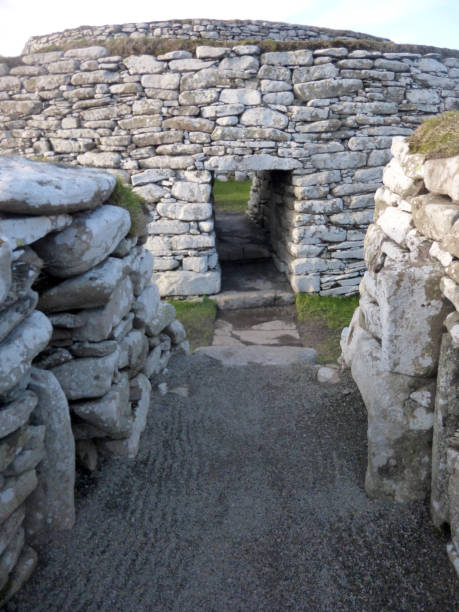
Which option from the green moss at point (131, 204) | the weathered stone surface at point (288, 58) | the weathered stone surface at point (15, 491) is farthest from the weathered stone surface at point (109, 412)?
the weathered stone surface at point (288, 58)

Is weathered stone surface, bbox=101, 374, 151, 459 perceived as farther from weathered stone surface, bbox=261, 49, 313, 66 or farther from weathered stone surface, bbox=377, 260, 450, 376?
weathered stone surface, bbox=261, 49, 313, 66

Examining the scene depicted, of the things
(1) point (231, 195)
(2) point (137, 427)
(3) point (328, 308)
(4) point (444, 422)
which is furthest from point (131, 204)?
(1) point (231, 195)

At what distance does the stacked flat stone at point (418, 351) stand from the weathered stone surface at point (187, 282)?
506cm

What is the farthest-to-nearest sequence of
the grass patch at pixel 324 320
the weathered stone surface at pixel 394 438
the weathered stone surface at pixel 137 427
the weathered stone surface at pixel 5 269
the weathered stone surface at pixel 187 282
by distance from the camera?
the weathered stone surface at pixel 187 282 < the grass patch at pixel 324 320 < the weathered stone surface at pixel 137 427 < the weathered stone surface at pixel 394 438 < the weathered stone surface at pixel 5 269

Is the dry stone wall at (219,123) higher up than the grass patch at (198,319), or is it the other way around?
the dry stone wall at (219,123)

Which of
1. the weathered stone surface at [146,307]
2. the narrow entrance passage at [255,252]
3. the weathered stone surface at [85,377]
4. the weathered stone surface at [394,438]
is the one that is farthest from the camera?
the narrow entrance passage at [255,252]

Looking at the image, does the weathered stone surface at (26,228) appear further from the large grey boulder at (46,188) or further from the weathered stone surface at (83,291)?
the weathered stone surface at (83,291)

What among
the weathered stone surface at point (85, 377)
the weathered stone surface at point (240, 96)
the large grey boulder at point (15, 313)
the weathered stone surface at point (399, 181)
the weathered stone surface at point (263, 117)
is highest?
the weathered stone surface at point (240, 96)

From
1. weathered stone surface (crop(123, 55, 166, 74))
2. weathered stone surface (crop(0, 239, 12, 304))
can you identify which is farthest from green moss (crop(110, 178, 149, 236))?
weathered stone surface (crop(123, 55, 166, 74))

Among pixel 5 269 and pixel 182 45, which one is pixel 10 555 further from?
pixel 182 45

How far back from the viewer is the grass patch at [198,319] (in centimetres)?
682

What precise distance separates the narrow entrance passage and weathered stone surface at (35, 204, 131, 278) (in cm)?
506

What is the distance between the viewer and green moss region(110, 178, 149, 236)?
3357 mm

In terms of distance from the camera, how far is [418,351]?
8.52 ft
